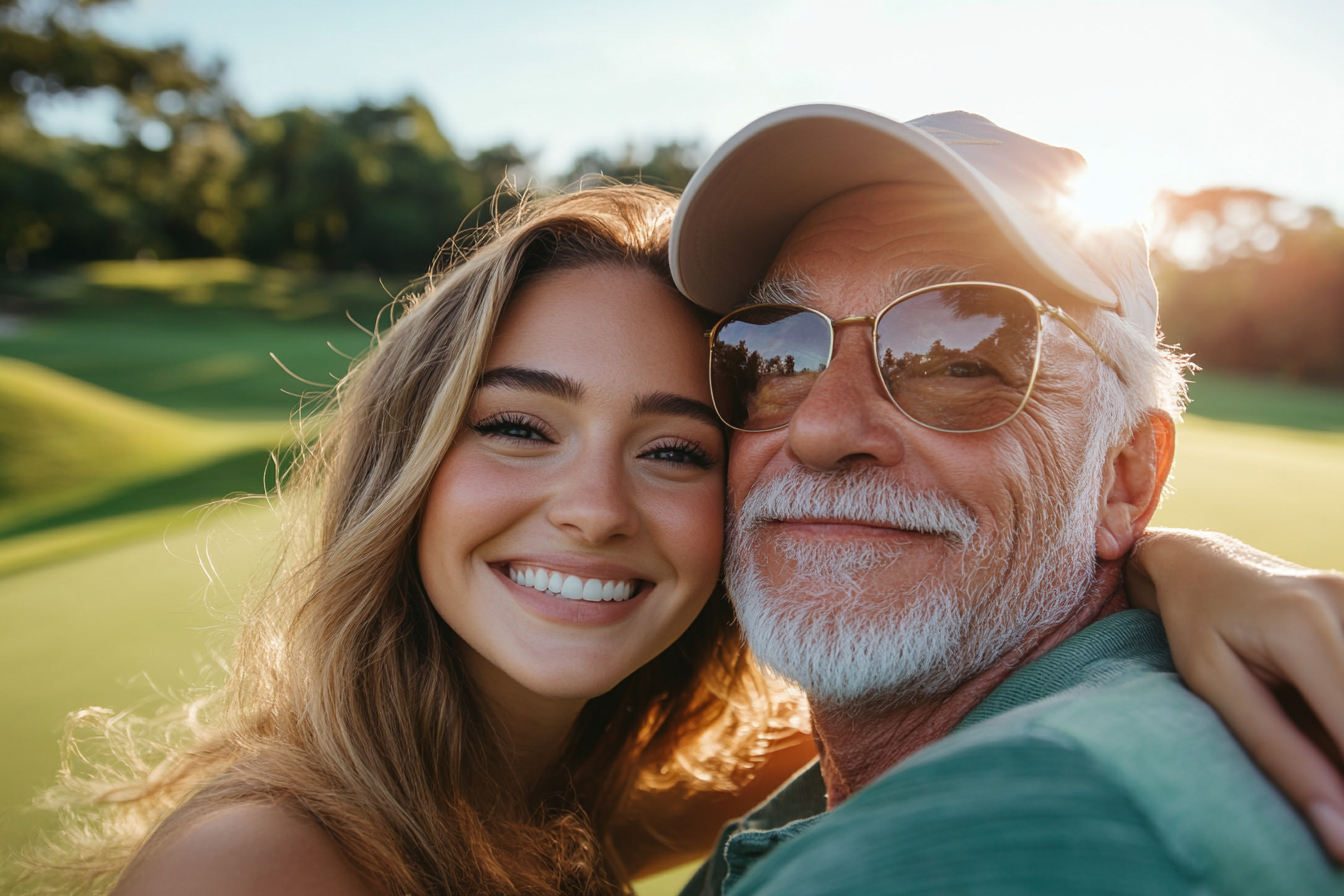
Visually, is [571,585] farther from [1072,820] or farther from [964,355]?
[1072,820]

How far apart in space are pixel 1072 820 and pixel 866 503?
3.09ft

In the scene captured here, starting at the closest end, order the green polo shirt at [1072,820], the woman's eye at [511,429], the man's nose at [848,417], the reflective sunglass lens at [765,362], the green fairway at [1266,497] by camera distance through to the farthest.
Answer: the green polo shirt at [1072,820] < the man's nose at [848,417] < the reflective sunglass lens at [765,362] < the woman's eye at [511,429] < the green fairway at [1266,497]

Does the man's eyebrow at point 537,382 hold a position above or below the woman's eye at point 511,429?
above

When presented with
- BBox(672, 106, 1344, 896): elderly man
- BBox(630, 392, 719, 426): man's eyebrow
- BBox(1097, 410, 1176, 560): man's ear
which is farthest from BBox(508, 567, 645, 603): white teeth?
BBox(1097, 410, 1176, 560): man's ear

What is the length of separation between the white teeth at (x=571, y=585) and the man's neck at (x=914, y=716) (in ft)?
1.97

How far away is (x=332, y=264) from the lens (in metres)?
49.6

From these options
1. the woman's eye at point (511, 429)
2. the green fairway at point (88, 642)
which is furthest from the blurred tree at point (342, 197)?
the woman's eye at point (511, 429)

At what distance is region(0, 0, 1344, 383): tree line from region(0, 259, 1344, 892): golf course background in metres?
13.8

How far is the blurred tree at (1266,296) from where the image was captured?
30.5 m

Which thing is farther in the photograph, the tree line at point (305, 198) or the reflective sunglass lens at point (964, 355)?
the tree line at point (305, 198)

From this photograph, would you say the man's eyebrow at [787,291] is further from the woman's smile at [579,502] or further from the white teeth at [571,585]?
the white teeth at [571,585]

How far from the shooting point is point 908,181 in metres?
1.92

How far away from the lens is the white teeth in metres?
2.15

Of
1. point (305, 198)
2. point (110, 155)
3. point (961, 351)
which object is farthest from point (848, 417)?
point (110, 155)
